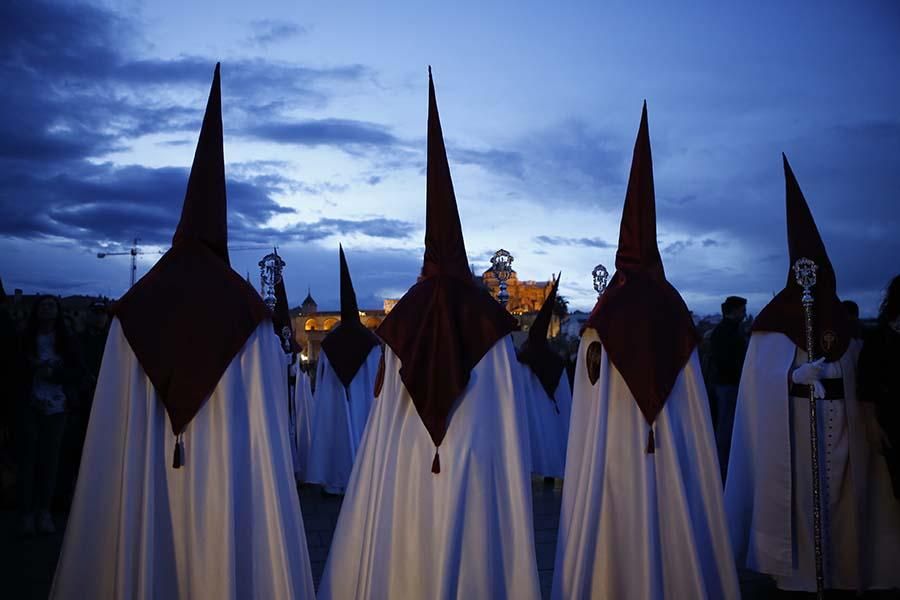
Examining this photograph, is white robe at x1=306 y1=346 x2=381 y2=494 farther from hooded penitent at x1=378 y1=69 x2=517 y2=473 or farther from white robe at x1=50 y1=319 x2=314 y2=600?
white robe at x1=50 y1=319 x2=314 y2=600

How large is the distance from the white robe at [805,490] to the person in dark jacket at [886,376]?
0.22 meters

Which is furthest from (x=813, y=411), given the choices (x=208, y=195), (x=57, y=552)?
(x=57, y=552)

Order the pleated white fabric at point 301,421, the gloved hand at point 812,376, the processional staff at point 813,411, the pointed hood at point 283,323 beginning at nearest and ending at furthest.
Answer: the processional staff at point 813,411 → the gloved hand at point 812,376 → the pointed hood at point 283,323 → the pleated white fabric at point 301,421

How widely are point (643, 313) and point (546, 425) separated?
728cm

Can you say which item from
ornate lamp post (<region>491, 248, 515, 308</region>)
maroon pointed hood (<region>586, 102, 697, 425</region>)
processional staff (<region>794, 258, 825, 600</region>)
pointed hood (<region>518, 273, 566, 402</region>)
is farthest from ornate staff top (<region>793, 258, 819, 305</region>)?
pointed hood (<region>518, 273, 566, 402</region>)

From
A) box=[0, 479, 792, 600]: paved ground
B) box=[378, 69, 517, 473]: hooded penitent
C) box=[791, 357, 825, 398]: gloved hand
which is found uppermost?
box=[378, 69, 517, 473]: hooded penitent

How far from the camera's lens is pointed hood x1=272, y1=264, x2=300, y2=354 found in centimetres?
1031

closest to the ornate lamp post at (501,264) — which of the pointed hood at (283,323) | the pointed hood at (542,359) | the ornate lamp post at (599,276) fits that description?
the ornate lamp post at (599,276)

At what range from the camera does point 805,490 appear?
20.8 ft

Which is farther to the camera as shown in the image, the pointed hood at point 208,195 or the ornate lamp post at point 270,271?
the ornate lamp post at point 270,271

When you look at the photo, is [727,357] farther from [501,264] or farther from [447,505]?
[447,505]

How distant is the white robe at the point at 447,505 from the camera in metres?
4.56

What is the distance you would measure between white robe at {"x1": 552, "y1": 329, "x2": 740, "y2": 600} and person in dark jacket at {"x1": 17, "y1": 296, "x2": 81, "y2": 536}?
5805 mm

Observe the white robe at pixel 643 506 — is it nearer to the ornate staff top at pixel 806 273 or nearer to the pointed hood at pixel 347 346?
the ornate staff top at pixel 806 273
